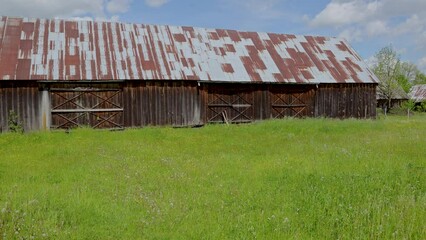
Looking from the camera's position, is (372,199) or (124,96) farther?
(124,96)

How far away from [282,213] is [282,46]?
22.9 m

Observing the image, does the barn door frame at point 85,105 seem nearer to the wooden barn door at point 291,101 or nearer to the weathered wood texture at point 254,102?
the weathered wood texture at point 254,102

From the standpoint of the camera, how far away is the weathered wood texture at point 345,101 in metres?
25.8

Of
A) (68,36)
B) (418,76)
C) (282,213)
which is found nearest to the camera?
(282,213)

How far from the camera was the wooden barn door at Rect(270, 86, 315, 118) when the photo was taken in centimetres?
2470

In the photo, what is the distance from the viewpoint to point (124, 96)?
21328 millimetres

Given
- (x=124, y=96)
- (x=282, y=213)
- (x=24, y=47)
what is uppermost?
(x=24, y=47)

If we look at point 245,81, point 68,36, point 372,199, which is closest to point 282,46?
point 245,81

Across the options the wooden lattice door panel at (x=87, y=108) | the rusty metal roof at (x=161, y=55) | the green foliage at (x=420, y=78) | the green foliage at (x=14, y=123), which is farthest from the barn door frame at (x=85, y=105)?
the green foliage at (x=420, y=78)

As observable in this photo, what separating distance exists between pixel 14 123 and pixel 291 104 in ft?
53.0

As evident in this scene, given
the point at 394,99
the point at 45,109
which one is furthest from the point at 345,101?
the point at 394,99

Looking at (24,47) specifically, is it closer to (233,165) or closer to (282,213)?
(233,165)

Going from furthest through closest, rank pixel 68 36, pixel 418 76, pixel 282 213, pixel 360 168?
pixel 418 76, pixel 68 36, pixel 360 168, pixel 282 213

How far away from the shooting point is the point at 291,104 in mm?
25078
